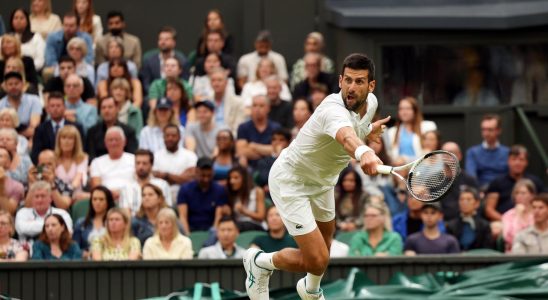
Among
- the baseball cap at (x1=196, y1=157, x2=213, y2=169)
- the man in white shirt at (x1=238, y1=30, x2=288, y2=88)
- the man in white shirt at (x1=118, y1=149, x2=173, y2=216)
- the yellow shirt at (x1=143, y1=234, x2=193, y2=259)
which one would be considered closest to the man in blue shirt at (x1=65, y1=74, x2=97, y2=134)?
the man in white shirt at (x1=118, y1=149, x2=173, y2=216)

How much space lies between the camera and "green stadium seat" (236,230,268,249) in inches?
532

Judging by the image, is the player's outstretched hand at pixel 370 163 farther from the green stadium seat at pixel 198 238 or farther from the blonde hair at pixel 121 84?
the blonde hair at pixel 121 84

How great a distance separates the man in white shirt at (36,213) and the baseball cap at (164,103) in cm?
208

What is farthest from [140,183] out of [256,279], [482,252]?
[256,279]

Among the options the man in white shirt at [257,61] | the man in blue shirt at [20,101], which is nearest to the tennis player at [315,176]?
the man in blue shirt at [20,101]

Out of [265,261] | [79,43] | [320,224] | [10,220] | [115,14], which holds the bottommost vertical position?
[265,261]

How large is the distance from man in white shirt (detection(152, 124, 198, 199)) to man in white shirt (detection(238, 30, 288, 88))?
191 cm

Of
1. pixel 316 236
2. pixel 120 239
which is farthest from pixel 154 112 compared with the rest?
pixel 316 236

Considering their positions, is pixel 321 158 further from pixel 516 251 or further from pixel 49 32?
pixel 49 32

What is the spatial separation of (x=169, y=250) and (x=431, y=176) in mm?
5071

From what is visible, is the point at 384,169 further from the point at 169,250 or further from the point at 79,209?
the point at 79,209

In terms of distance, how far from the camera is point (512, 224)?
45.4ft

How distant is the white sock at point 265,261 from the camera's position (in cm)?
1005

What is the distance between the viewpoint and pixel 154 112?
15.4 m
